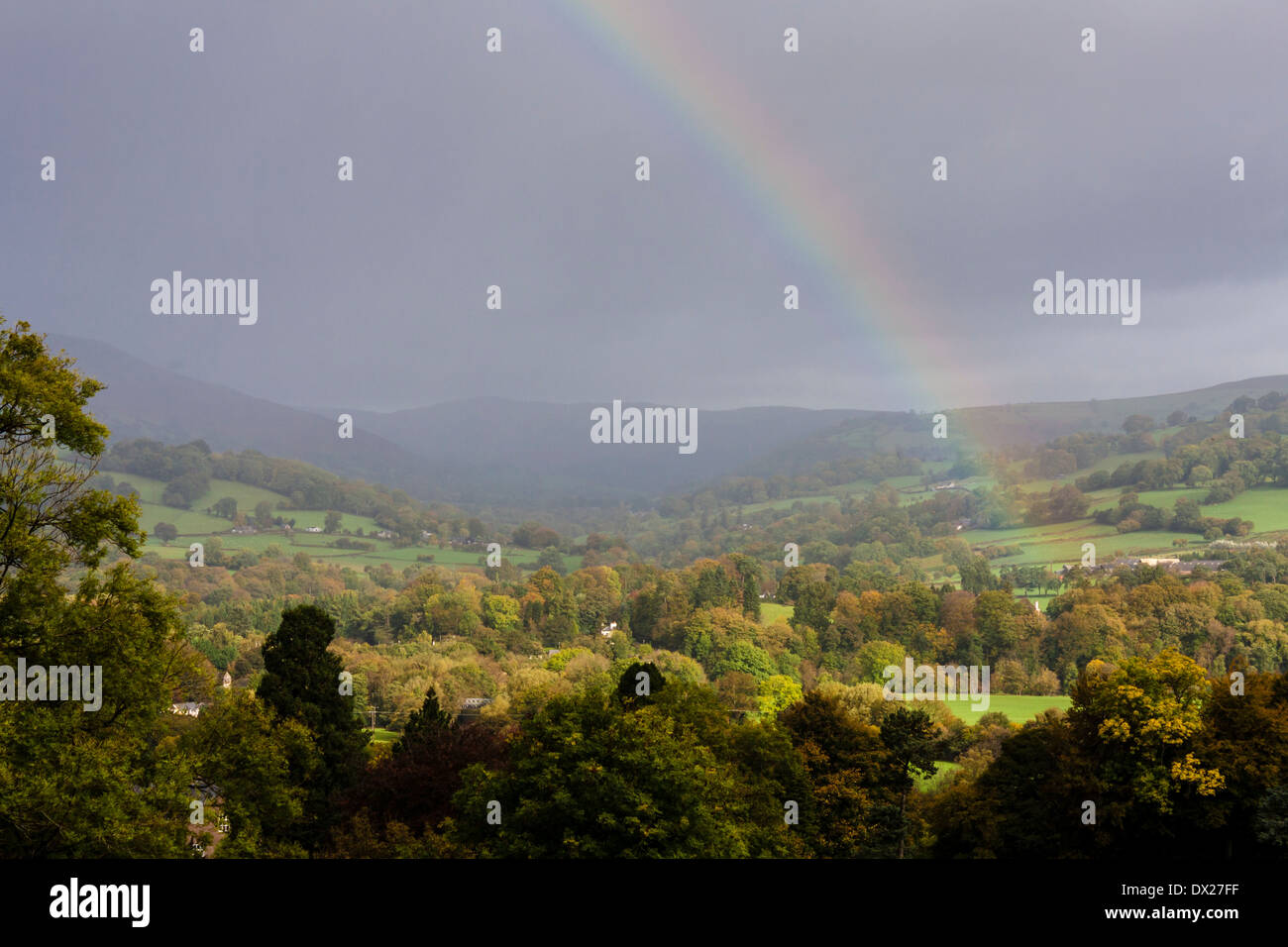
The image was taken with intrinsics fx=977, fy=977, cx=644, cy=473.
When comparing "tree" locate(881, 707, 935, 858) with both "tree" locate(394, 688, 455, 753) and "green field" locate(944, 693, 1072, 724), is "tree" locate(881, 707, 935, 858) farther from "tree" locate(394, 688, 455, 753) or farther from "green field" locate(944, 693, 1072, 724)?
"green field" locate(944, 693, 1072, 724)

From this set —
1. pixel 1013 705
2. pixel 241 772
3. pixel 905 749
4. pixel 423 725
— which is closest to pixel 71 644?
pixel 241 772

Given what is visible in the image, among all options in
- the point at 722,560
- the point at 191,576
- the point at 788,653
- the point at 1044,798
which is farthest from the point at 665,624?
the point at 1044,798

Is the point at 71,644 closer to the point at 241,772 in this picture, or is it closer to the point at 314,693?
the point at 241,772

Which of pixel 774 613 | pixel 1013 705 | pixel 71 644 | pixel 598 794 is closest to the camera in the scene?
pixel 71 644

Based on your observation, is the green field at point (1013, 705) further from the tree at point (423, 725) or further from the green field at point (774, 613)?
the tree at point (423, 725)

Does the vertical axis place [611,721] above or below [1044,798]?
above

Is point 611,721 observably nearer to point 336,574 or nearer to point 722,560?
point 722,560

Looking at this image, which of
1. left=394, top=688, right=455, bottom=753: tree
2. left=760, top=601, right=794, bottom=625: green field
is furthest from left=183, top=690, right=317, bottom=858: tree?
left=760, top=601, right=794, bottom=625: green field
